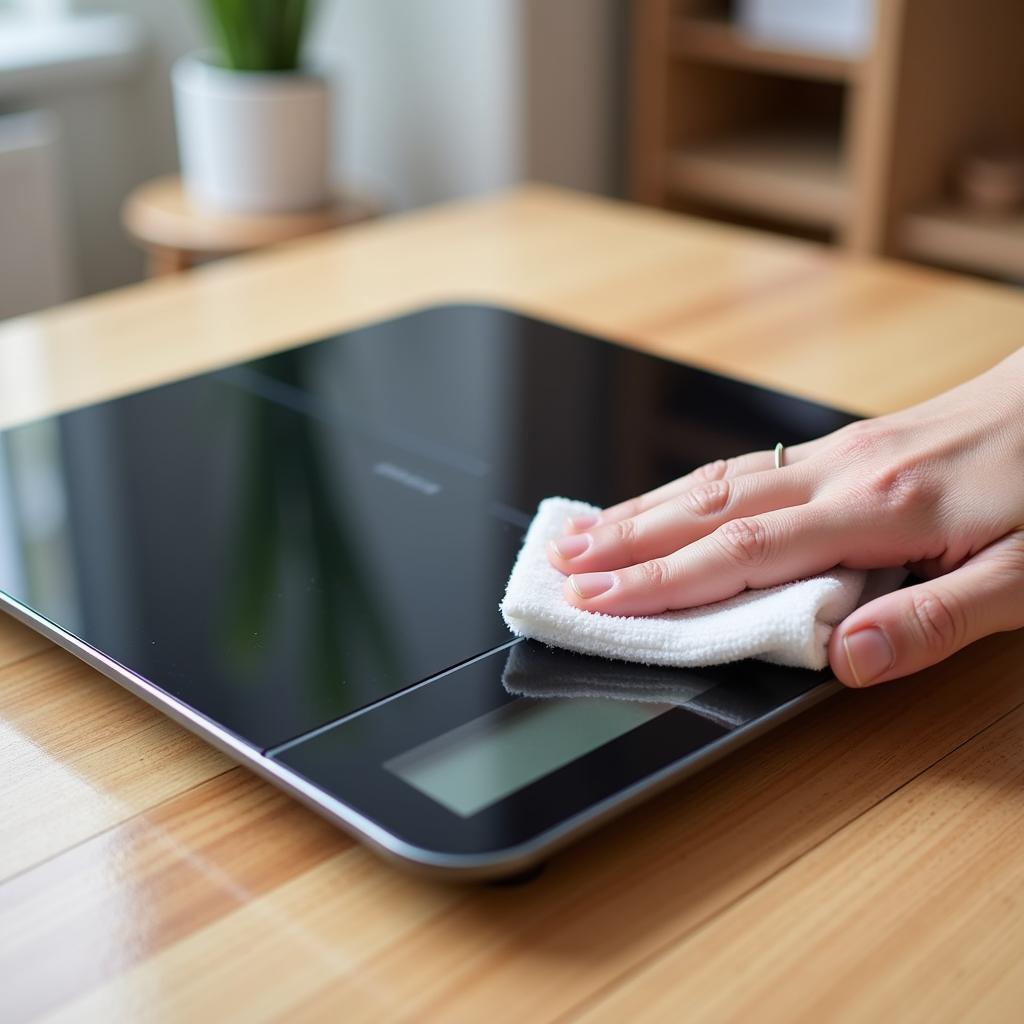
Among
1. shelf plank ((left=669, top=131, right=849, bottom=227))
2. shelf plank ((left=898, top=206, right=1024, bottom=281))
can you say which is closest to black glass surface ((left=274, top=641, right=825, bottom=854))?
shelf plank ((left=898, top=206, right=1024, bottom=281))

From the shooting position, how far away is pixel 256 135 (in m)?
2.03

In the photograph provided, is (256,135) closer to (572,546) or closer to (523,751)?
(572,546)

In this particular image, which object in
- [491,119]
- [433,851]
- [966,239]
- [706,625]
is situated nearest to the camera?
[433,851]

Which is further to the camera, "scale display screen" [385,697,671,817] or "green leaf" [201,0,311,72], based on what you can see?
"green leaf" [201,0,311,72]

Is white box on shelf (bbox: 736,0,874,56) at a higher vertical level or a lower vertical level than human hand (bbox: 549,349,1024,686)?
higher

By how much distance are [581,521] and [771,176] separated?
1604mm

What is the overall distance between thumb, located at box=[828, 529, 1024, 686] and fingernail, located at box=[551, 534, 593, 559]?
0.13 m

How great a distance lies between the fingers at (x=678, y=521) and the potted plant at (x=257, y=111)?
5.03ft

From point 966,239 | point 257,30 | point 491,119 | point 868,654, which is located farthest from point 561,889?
point 491,119

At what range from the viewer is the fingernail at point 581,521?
67 centimetres

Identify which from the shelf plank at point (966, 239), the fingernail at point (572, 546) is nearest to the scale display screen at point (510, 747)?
the fingernail at point (572, 546)

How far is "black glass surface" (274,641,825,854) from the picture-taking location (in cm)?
48

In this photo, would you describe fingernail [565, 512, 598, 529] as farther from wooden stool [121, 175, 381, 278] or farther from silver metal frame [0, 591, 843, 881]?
wooden stool [121, 175, 381, 278]

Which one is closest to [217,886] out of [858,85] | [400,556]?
[400,556]
